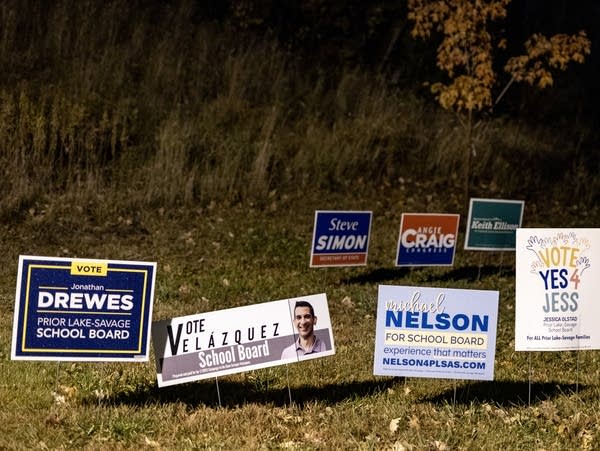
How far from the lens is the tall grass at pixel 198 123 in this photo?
15898 millimetres

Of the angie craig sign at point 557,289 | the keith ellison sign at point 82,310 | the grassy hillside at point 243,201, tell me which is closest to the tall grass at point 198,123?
the grassy hillside at point 243,201

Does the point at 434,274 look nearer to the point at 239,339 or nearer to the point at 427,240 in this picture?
the point at 427,240

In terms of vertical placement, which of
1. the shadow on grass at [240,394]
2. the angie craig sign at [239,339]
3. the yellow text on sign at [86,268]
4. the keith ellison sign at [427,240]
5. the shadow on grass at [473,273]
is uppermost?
the yellow text on sign at [86,268]

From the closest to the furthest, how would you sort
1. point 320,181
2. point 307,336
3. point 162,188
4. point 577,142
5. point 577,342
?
point 307,336, point 577,342, point 162,188, point 320,181, point 577,142

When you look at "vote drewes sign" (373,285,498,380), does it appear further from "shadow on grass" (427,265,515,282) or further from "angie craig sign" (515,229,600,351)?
"shadow on grass" (427,265,515,282)

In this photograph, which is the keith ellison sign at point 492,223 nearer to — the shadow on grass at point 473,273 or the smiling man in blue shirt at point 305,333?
the shadow on grass at point 473,273

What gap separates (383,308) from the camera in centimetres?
667

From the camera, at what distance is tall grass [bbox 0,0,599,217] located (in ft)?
52.2

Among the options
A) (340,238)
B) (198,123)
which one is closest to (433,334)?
(340,238)

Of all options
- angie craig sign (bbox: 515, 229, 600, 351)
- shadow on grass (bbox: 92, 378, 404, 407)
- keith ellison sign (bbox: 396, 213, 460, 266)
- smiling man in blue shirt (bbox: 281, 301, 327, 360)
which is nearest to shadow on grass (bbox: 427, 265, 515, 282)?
keith ellison sign (bbox: 396, 213, 460, 266)

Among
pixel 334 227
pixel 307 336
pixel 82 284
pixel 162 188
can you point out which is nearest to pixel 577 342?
pixel 307 336

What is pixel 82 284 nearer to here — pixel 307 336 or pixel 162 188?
pixel 307 336

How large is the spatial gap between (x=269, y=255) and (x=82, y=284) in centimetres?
757

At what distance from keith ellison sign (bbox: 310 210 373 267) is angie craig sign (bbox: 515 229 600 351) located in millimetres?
4773
